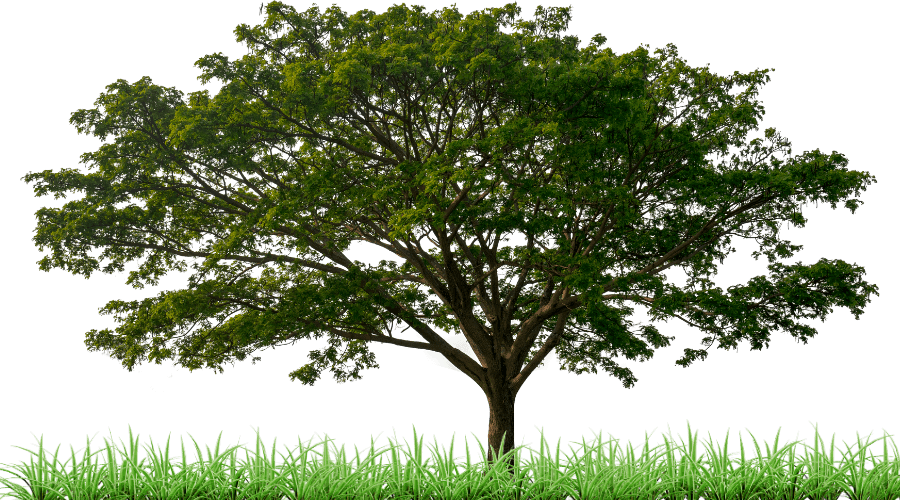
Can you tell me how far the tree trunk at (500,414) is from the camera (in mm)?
14414

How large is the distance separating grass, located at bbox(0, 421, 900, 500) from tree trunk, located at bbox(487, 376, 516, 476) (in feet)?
21.3

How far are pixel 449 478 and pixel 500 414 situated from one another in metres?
7.08

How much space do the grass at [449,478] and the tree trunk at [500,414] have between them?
648 cm

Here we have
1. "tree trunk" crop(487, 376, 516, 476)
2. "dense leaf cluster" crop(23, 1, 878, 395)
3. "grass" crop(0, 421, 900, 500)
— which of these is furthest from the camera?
"tree trunk" crop(487, 376, 516, 476)

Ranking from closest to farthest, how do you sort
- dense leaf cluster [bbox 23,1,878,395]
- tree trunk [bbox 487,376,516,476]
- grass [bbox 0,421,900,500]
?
grass [bbox 0,421,900,500]
dense leaf cluster [bbox 23,1,878,395]
tree trunk [bbox 487,376,516,476]

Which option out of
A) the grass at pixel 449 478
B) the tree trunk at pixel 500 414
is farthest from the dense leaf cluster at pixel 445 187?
the grass at pixel 449 478

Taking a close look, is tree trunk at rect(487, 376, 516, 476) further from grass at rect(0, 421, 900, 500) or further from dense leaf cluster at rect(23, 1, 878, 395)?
grass at rect(0, 421, 900, 500)

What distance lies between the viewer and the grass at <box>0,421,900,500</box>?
293 inches

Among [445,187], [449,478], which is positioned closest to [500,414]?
[445,187]

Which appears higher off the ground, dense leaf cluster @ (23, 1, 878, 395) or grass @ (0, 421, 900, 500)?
dense leaf cluster @ (23, 1, 878, 395)

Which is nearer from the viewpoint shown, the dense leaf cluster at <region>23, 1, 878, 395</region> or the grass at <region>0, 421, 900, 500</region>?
the grass at <region>0, 421, 900, 500</region>

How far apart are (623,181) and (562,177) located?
119 centimetres

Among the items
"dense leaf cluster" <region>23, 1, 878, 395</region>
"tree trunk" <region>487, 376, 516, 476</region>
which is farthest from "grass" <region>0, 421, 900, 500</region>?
"tree trunk" <region>487, 376, 516, 476</region>

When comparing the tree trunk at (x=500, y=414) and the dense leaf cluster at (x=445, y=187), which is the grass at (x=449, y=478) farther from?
the tree trunk at (x=500, y=414)
